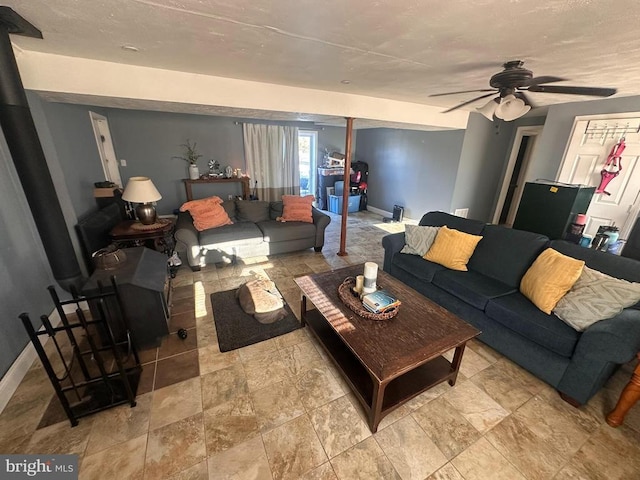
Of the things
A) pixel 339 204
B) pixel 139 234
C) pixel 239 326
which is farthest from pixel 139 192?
pixel 339 204

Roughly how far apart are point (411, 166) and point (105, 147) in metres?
5.50

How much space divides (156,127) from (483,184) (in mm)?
6204

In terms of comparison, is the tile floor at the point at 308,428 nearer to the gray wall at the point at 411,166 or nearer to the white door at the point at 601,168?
the white door at the point at 601,168

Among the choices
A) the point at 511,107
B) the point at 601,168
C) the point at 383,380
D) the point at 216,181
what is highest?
the point at 511,107

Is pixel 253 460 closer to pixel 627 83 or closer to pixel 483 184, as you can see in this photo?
pixel 627 83

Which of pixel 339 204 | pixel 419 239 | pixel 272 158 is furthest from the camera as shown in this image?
pixel 339 204

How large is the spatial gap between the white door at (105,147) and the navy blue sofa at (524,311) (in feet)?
13.6

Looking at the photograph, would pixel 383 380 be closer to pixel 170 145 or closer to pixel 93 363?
pixel 93 363

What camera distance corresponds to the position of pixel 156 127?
432cm

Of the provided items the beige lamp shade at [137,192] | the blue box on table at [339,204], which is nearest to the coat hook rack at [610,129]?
the blue box on table at [339,204]

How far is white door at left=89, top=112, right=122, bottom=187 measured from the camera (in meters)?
3.48

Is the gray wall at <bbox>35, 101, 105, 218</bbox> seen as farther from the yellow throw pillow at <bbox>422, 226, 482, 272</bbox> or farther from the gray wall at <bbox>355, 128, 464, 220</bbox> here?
the gray wall at <bbox>355, 128, 464, 220</bbox>

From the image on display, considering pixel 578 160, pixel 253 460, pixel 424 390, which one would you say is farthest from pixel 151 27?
pixel 578 160

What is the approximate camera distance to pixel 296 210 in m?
4.02
